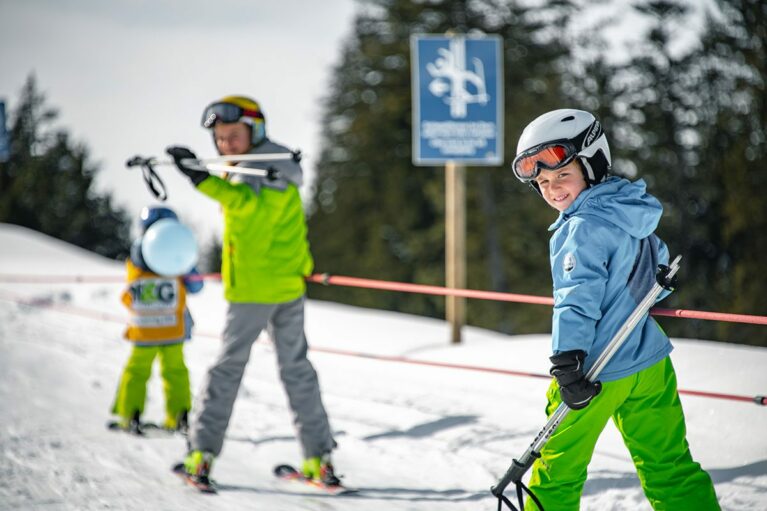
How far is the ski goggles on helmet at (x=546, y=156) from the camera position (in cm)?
322

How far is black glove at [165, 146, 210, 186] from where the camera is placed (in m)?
4.33

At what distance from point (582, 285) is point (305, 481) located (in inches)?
95.5

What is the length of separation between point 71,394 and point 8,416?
0.84 m

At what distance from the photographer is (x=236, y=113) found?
15.1 ft

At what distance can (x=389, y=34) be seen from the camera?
96.8 feet

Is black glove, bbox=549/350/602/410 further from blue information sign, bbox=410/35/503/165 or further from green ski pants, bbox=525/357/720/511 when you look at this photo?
blue information sign, bbox=410/35/503/165

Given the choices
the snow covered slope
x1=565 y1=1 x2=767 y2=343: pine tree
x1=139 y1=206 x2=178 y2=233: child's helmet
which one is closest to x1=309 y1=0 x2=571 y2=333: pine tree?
x1=565 y1=1 x2=767 y2=343: pine tree

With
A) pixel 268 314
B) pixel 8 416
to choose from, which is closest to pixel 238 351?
pixel 268 314

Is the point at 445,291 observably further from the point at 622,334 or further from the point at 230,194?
the point at 622,334

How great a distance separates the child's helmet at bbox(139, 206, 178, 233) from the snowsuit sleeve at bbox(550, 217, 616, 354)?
397 cm

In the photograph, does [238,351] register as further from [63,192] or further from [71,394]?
[63,192]

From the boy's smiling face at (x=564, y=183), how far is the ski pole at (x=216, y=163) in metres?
1.58

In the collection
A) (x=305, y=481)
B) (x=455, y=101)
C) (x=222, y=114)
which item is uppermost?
(x=455, y=101)

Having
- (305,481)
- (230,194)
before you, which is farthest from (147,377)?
(230,194)
